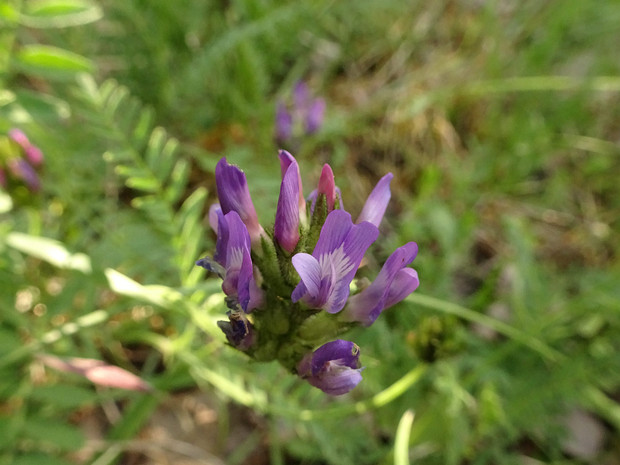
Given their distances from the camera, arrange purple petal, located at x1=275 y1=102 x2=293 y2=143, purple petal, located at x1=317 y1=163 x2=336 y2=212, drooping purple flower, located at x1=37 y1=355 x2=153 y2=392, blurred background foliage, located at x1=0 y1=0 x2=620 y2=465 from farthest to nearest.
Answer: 1. purple petal, located at x1=275 y1=102 x2=293 y2=143
2. blurred background foliage, located at x1=0 y1=0 x2=620 y2=465
3. drooping purple flower, located at x1=37 y1=355 x2=153 y2=392
4. purple petal, located at x1=317 y1=163 x2=336 y2=212

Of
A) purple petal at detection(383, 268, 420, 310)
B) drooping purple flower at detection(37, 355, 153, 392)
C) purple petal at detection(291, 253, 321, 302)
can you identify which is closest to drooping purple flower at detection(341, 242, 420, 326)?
purple petal at detection(383, 268, 420, 310)

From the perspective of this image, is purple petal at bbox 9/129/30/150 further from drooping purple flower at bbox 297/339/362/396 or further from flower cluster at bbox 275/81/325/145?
drooping purple flower at bbox 297/339/362/396

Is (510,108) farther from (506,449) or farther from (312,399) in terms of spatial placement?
(312,399)

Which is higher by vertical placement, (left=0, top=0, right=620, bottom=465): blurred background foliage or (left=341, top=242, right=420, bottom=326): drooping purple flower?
(left=341, top=242, right=420, bottom=326): drooping purple flower

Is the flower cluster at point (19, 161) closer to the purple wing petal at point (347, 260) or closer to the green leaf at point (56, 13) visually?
the green leaf at point (56, 13)

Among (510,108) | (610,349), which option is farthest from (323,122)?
(610,349)

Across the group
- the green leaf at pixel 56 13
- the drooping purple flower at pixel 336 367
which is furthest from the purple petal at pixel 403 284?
the green leaf at pixel 56 13
